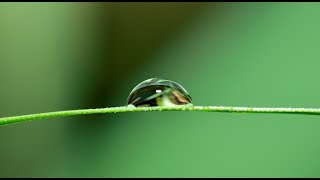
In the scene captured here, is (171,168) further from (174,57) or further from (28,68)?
(28,68)

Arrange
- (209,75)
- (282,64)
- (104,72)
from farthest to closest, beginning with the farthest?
(104,72) → (209,75) → (282,64)

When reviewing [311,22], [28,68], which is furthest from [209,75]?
[28,68]

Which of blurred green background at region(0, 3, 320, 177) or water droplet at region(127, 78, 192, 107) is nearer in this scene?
water droplet at region(127, 78, 192, 107)

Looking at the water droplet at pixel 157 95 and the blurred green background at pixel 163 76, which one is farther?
the blurred green background at pixel 163 76

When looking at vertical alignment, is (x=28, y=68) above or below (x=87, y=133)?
above
